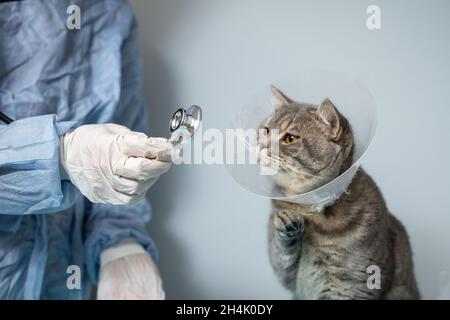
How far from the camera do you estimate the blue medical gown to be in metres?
0.95

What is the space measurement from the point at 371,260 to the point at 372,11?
0.45 metres

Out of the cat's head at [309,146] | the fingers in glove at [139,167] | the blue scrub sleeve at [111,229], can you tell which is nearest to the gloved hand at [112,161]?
the fingers in glove at [139,167]

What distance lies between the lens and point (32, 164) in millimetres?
928

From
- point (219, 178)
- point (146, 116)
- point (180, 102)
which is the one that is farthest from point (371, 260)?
point (146, 116)

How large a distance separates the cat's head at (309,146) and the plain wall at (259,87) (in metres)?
0.12

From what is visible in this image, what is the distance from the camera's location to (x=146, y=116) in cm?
127

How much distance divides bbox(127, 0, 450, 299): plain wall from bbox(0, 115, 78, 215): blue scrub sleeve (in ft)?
1.08

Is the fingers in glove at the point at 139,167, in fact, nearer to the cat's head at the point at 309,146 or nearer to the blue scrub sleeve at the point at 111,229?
the cat's head at the point at 309,146

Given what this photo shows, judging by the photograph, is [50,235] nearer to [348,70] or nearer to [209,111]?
[209,111]

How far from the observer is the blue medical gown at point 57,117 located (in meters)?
0.95

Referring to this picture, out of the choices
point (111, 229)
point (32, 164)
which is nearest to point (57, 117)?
point (32, 164)

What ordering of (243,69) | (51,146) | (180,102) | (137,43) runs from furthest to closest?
(137,43) < (180,102) < (243,69) < (51,146)

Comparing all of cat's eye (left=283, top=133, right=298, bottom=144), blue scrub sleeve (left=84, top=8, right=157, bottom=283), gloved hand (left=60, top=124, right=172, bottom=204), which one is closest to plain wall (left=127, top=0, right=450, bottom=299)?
blue scrub sleeve (left=84, top=8, right=157, bottom=283)

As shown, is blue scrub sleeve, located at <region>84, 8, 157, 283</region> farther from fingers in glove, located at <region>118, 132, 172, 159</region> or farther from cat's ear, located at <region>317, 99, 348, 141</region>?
cat's ear, located at <region>317, 99, 348, 141</region>
